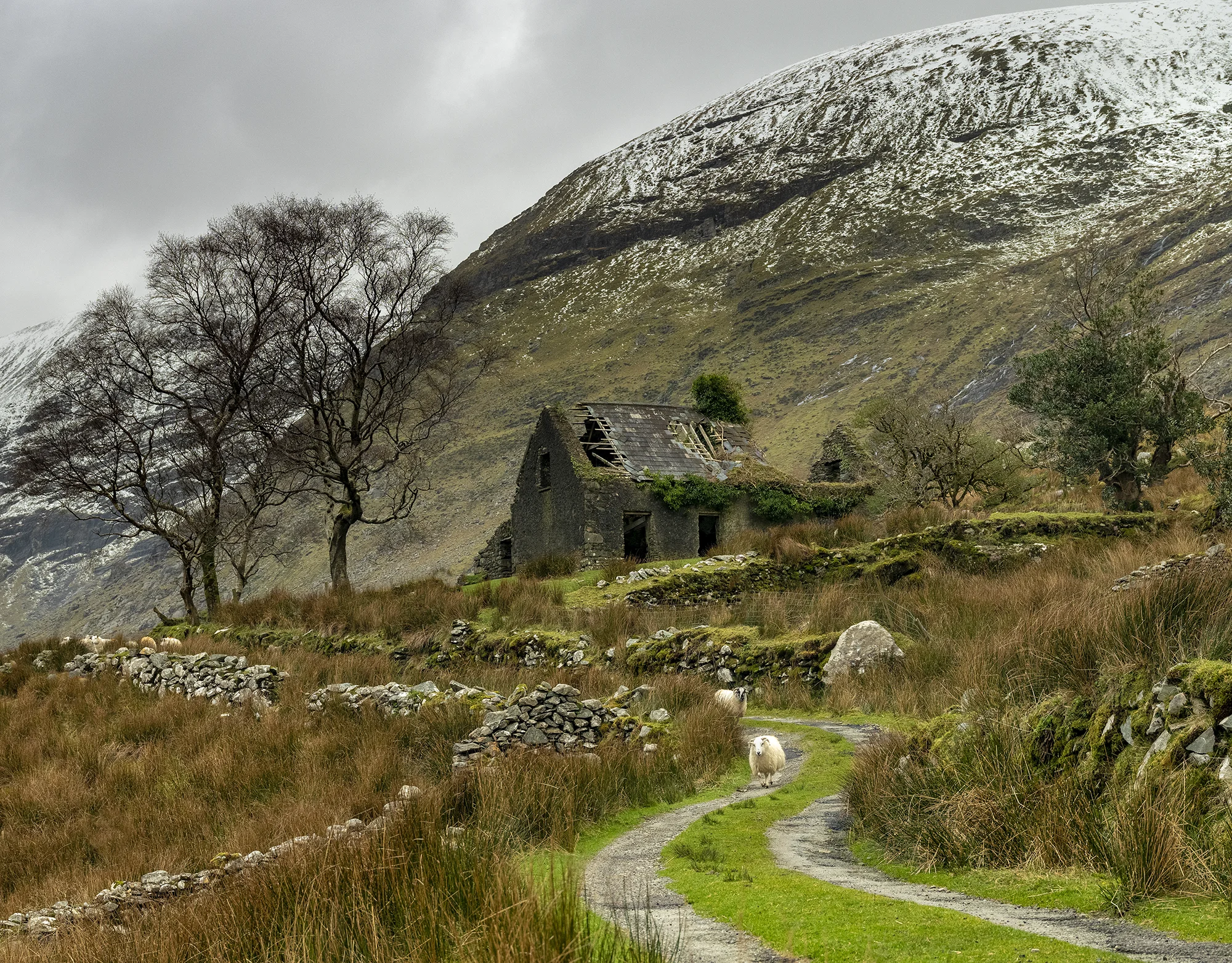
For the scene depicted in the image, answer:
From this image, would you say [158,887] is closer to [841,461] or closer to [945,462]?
[945,462]

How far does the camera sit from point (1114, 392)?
70.5 ft

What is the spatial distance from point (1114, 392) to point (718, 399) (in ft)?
57.0

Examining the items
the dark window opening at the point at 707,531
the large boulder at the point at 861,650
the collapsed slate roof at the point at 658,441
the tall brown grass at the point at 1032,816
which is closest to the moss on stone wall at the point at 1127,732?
the tall brown grass at the point at 1032,816

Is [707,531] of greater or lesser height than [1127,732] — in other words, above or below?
above

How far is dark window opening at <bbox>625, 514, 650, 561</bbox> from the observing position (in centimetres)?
3098

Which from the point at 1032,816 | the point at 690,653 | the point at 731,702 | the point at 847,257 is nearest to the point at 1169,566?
the point at 731,702

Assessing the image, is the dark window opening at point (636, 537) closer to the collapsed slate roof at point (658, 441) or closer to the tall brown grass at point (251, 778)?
the collapsed slate roof at point (658, 441)

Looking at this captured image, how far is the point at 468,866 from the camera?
4992 mm

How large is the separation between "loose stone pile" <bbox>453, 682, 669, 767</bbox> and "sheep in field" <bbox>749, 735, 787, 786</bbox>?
3.55 ft

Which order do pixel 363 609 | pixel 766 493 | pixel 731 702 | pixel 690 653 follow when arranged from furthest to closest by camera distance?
pixel 766 493
pixel 363 609
pixel 690 653
pixel 731 702

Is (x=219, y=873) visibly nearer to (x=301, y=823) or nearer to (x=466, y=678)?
(x=301, y=823)

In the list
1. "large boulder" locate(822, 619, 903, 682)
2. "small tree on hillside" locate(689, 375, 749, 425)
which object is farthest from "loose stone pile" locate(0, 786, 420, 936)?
"small tree on hillside" locate(689, 375, 749, 425)

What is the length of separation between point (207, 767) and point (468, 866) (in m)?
6.79

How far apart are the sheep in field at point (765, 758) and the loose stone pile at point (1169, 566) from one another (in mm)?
3391
